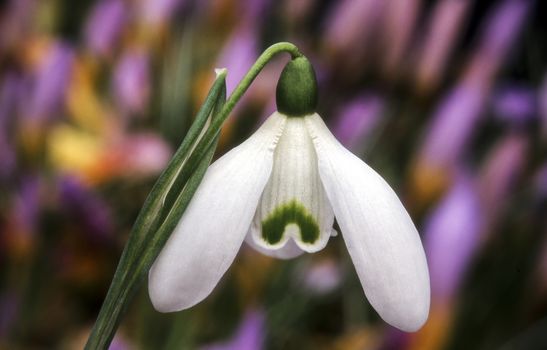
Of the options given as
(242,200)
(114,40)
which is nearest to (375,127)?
(114,40)

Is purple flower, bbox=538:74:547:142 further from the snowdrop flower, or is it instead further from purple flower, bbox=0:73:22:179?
the snowdrop flower

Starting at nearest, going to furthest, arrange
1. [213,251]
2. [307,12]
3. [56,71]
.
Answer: [213,251] < [56,71] < [307,12]

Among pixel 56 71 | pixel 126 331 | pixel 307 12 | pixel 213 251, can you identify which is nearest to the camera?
pixel 213 251

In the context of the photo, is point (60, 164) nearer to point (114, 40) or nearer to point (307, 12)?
point (114, 40)

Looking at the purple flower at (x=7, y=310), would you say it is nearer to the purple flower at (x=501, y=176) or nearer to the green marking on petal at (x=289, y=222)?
the purple flower at (x=501, y=176)

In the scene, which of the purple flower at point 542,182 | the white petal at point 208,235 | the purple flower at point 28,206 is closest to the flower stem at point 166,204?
the white petal at point 208,235

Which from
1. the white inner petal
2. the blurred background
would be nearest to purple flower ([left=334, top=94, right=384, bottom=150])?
the blurred background
